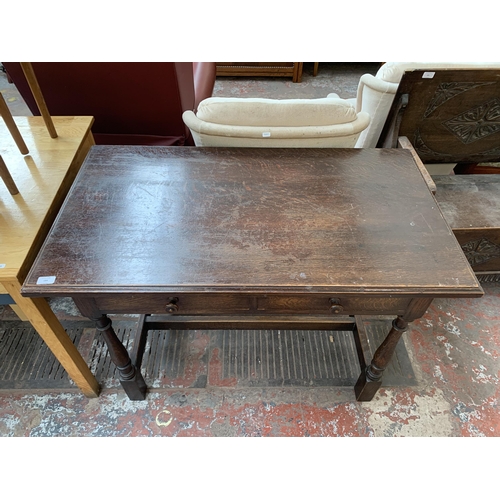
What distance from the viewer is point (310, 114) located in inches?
56.3

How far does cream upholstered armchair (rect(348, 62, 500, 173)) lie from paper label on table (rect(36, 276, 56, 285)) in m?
1.49

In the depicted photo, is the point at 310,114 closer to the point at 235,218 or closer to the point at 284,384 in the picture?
the point at 235,218

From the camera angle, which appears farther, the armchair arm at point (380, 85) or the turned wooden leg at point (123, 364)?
the armchair arm at point (380, 85)

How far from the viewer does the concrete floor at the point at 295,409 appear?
1.57 meters

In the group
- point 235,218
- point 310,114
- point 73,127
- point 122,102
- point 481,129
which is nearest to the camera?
point 235,218

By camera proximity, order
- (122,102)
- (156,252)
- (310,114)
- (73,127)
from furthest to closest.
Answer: (122,102), (73,127), (310,114), (156,252)

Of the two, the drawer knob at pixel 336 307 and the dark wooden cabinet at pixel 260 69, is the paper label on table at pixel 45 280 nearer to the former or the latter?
the drawer knob at pixel 336 307

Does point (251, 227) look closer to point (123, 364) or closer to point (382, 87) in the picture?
point (123, 364)

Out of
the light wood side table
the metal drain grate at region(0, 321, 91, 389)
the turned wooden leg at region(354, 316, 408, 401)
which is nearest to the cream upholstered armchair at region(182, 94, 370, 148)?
the light wood side table

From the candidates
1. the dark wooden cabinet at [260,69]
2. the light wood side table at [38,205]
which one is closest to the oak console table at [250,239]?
the light wood side table at [38,205]

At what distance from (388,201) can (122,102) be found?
5.22 feet

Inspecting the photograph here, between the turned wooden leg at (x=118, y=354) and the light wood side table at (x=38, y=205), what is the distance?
0.57 ft

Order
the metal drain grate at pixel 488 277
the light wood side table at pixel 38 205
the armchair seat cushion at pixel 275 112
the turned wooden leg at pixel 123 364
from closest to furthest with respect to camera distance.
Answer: the light wood side table at pixel 38 205 → the turned wooden leg at pixel 123 364 → the armchair seat cushion at pixel 275 112 → the metal drain grate at pixel 488 277
